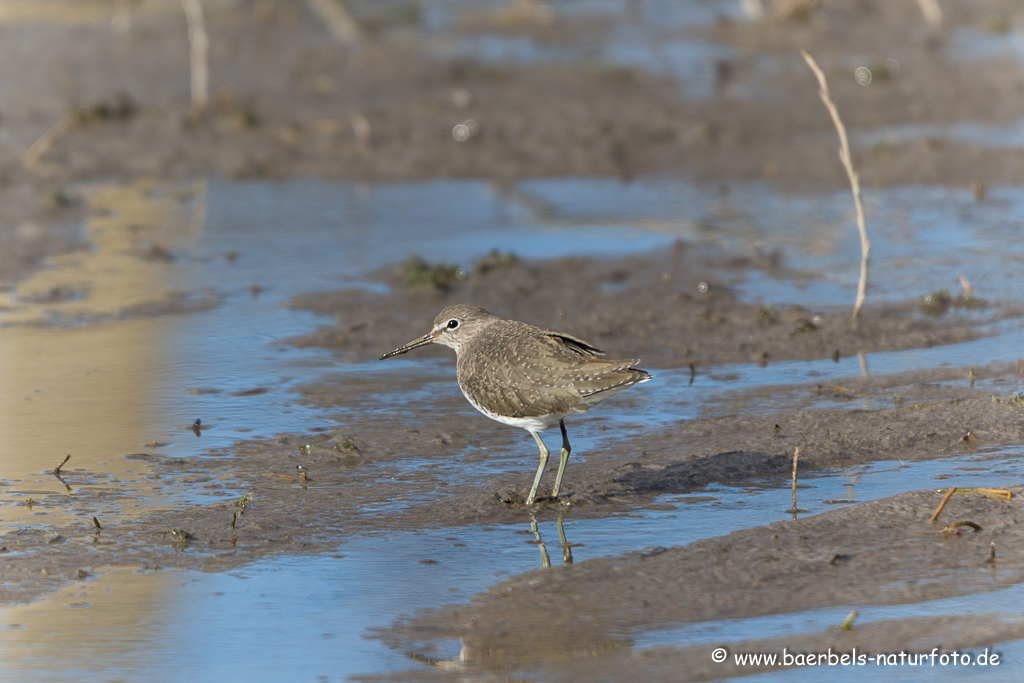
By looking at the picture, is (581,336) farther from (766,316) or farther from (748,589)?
(748,589)

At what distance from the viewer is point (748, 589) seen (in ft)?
20.2

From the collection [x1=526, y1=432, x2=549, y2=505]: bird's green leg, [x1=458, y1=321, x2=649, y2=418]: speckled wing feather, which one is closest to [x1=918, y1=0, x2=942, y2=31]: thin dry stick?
[x1=458, y1=321, x2=649, y2=418]: speckled wing feather

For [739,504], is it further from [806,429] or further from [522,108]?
[522,108]

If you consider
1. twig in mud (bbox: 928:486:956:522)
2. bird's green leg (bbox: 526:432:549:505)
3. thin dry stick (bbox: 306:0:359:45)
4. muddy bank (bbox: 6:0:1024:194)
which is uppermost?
thin dry stick (bbox: 306:0:359:45)

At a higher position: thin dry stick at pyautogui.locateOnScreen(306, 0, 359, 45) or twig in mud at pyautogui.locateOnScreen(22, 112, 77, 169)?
thin dry stick at pyautogui.locateOnScreen(306, 0, 359, 45)

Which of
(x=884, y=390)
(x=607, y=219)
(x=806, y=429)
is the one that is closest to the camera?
(x=806, y=429)

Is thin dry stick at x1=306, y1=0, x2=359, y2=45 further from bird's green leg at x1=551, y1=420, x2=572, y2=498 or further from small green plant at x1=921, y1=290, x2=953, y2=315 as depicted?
bird's green leg at x1=551, y1=420, x2=572, y2=498

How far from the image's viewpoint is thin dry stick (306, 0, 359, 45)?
22.6 metres

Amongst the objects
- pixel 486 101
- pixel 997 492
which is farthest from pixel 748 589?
pixel 486 101

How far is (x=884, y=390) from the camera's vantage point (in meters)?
9.20

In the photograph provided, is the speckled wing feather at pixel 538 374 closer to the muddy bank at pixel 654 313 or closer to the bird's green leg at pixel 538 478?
the bird's green leg at pixel 538 478

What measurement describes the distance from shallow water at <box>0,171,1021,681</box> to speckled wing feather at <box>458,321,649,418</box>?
69 cm

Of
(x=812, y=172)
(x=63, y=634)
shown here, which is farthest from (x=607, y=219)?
(x=63, y=634)

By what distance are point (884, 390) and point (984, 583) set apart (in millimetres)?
3214
